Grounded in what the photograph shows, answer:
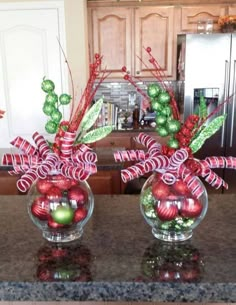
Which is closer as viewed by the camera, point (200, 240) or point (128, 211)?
point (200, 240)

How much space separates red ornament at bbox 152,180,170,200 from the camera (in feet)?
2.88

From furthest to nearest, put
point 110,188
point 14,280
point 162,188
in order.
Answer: point 110,188, point 162,188, point 14,280

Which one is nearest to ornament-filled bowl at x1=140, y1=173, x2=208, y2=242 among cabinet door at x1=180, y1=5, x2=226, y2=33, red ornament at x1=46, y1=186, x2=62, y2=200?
red ornament at x1=46, y1=186, x2=62, y2=200

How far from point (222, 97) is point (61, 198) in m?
2.73

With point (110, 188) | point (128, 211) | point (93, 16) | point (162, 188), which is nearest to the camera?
point (162, 188)

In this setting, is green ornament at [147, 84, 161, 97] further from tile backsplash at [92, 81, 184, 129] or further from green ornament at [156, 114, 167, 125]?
tile backsplash at [92, 81, 184, 129]

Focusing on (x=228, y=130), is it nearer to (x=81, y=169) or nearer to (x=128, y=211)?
(x=128, y=211)

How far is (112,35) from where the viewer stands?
3637 millimetres

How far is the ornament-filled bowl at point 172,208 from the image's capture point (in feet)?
2.87

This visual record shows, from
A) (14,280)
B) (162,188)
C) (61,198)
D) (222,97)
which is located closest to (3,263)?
(14,280)

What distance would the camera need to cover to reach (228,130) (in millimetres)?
3355

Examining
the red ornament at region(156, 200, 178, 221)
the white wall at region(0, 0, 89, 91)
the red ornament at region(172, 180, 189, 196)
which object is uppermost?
the white wall at region(0, 0, 89, 91)

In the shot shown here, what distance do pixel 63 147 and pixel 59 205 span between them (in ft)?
0.50

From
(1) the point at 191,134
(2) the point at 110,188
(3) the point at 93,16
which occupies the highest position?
(3) the point at 93,16
